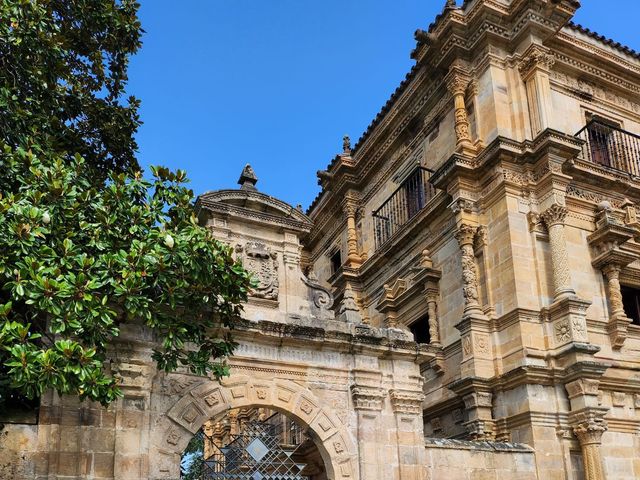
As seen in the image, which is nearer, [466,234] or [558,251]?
[558,251]

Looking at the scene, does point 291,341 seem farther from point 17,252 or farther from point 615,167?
point 615,167

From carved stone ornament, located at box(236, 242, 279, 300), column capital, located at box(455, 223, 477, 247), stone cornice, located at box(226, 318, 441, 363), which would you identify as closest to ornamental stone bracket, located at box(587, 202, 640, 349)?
column capital, located at box(455, 223, 477, 247)

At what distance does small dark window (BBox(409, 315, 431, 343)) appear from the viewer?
1791 centimetres

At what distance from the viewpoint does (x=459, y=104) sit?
17125 millimetres

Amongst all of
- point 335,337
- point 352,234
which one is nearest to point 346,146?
point 352,234

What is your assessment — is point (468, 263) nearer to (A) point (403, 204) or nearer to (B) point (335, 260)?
(A) point (403, 204)

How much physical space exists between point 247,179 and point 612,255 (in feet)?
26.8

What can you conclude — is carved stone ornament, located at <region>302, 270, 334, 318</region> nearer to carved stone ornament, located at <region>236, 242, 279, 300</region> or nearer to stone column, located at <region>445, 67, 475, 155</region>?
carved stone ornament, located at <region>236, 242, 279, 300</region>

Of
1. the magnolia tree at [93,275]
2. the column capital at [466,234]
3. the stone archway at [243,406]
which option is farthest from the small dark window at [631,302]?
the magnolia tree at [93,275]

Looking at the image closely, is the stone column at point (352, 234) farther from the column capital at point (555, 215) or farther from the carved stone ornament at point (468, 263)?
the column capital at point (555, 215)

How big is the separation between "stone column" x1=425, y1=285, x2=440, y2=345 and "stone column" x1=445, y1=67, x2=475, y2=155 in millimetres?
3390

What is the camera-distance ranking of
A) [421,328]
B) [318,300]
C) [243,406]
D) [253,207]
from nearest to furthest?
[243,406], [318,300], [253,207], [421,328]

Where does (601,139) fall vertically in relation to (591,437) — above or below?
above

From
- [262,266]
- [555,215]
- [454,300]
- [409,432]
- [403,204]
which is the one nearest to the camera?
[409,432]
